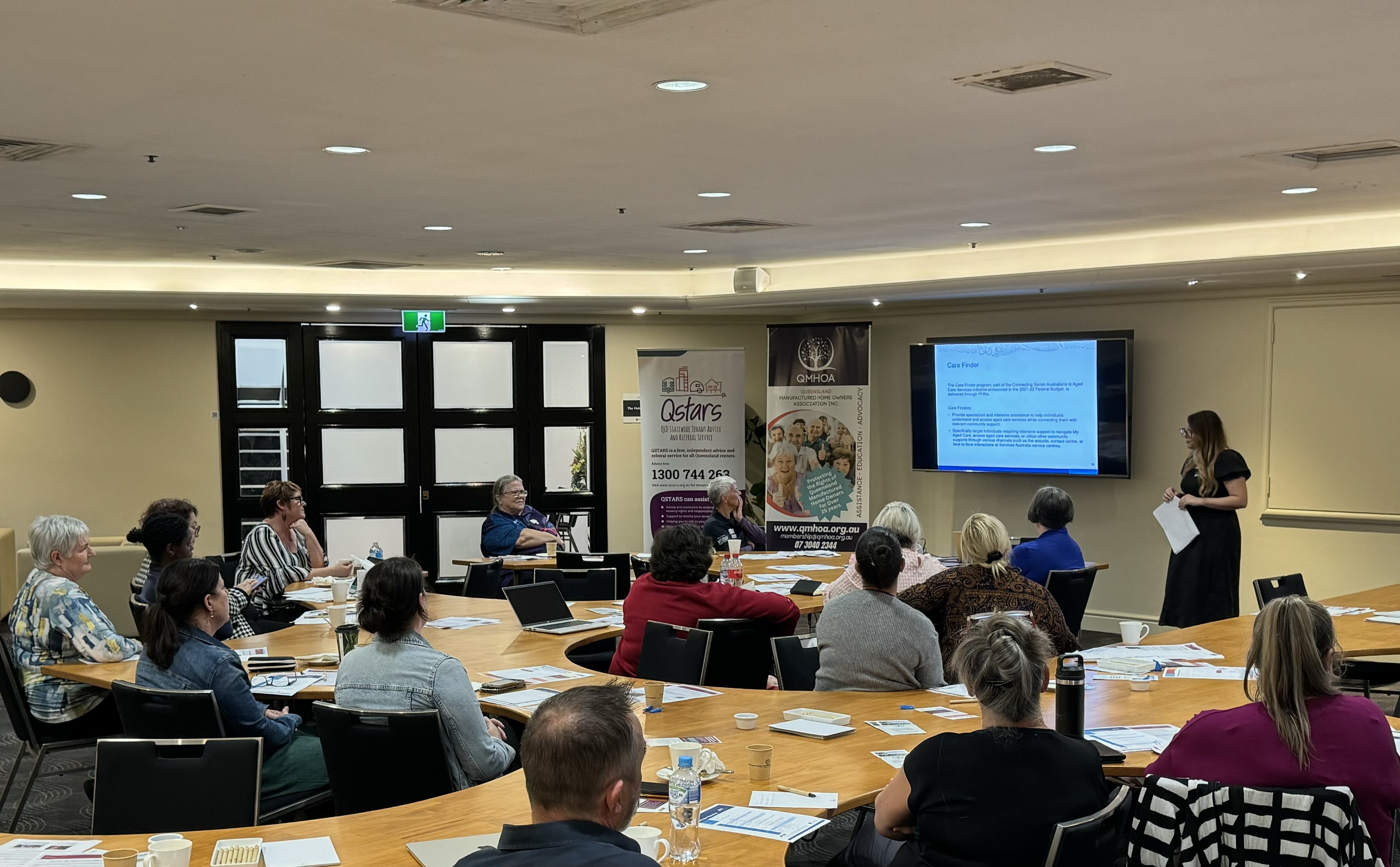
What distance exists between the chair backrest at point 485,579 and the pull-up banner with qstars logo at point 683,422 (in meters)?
3.85

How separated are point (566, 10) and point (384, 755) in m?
2.07

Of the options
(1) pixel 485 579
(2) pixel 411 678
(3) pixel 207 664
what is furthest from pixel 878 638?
(1) pixel 485 579

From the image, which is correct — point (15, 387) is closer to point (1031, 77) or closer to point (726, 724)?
point (726, 724)

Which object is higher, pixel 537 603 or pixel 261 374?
pixel 261 374

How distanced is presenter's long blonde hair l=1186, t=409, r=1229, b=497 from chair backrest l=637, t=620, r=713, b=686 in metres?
4.04

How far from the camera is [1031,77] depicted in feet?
13.4

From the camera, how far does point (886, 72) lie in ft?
13.2

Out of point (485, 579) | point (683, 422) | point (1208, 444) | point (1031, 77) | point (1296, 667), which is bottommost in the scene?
point (485, 579)

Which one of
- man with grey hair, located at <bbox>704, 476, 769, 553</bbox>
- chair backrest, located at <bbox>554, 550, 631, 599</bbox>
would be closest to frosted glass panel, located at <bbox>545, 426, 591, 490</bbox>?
man with grey hair, located at <bbox>704, 476, 769, 553</bbox>

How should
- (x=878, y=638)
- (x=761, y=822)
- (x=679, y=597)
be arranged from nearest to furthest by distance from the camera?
(x=761, y=822)
(x=878, y=638)
(x=679, y=597)

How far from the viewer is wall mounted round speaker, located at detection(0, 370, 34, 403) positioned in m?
11.0

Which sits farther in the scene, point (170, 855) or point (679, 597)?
point (679, 597)

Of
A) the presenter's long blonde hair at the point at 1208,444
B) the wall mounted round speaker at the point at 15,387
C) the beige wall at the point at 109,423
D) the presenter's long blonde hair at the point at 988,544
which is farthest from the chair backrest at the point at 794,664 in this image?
the wall mounted round speaker at the point at 15,387

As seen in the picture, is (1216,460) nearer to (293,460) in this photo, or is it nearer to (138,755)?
(138,755)
